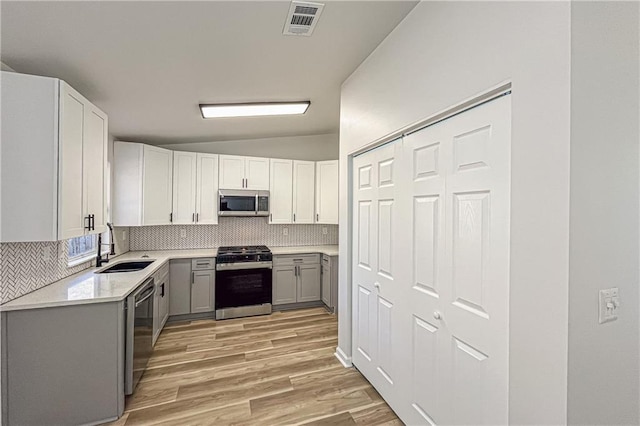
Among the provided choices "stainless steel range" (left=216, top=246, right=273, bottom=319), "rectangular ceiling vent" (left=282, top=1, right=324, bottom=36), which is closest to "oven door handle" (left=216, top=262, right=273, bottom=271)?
"stainless steel range" (left=216, top=246, right=273, bottom=319)

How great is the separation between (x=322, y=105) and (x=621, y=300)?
3.05 m

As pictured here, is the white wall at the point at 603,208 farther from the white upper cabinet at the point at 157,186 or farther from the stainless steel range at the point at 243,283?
the white upper cabinet at the point at 157,186

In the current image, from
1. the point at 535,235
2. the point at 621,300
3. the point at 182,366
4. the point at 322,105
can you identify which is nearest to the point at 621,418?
the point at 621,300

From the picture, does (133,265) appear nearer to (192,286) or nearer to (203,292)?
(192,286)

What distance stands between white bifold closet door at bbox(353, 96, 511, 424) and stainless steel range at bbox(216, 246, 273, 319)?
84.1 inches

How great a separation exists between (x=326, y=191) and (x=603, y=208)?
12.7 ft

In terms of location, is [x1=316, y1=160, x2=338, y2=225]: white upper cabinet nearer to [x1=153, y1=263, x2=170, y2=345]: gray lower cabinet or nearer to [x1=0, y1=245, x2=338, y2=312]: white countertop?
[x1=153, y1=263, x2=170, y2=345]: gray lower cabinet

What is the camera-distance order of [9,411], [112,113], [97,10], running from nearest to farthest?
[97,10] < [9,411] < [112,113]

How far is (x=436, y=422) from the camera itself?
174cm

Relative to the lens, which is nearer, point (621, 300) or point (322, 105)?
point (621, 300)

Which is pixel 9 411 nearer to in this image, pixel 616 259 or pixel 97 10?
pixel 97 10

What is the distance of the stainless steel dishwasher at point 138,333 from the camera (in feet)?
7.38

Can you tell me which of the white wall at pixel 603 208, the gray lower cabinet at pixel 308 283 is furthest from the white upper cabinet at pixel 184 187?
the white wall at pixel 603 208

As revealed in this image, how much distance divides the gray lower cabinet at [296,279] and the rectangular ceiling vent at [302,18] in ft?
10.2
